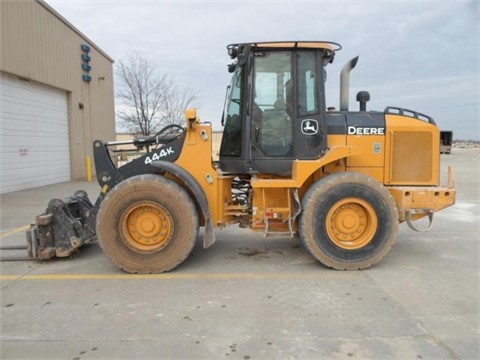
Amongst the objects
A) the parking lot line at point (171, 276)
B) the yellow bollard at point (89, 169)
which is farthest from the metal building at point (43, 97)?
the parking lot line at point (171, 276)

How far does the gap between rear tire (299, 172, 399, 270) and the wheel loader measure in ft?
0.04

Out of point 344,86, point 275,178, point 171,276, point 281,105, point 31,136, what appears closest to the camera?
point 171,276

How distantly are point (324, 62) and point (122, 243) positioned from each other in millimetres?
3501

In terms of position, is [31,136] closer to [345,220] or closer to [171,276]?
[171,276]

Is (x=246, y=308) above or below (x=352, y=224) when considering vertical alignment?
below

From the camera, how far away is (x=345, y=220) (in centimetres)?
504

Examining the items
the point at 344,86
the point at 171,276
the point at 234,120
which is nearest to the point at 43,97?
the point at 234,120

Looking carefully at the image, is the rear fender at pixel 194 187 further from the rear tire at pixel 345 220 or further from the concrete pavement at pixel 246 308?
the rear tire at pixel 345 220

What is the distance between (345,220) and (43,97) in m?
13.3

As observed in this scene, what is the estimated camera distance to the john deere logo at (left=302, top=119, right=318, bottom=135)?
513 cm

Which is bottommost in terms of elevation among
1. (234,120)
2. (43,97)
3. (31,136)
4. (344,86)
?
(234,120)

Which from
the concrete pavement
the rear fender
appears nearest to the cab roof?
the rear fender

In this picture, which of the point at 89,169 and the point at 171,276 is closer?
the point at 171,276

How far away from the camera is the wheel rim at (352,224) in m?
4.99
